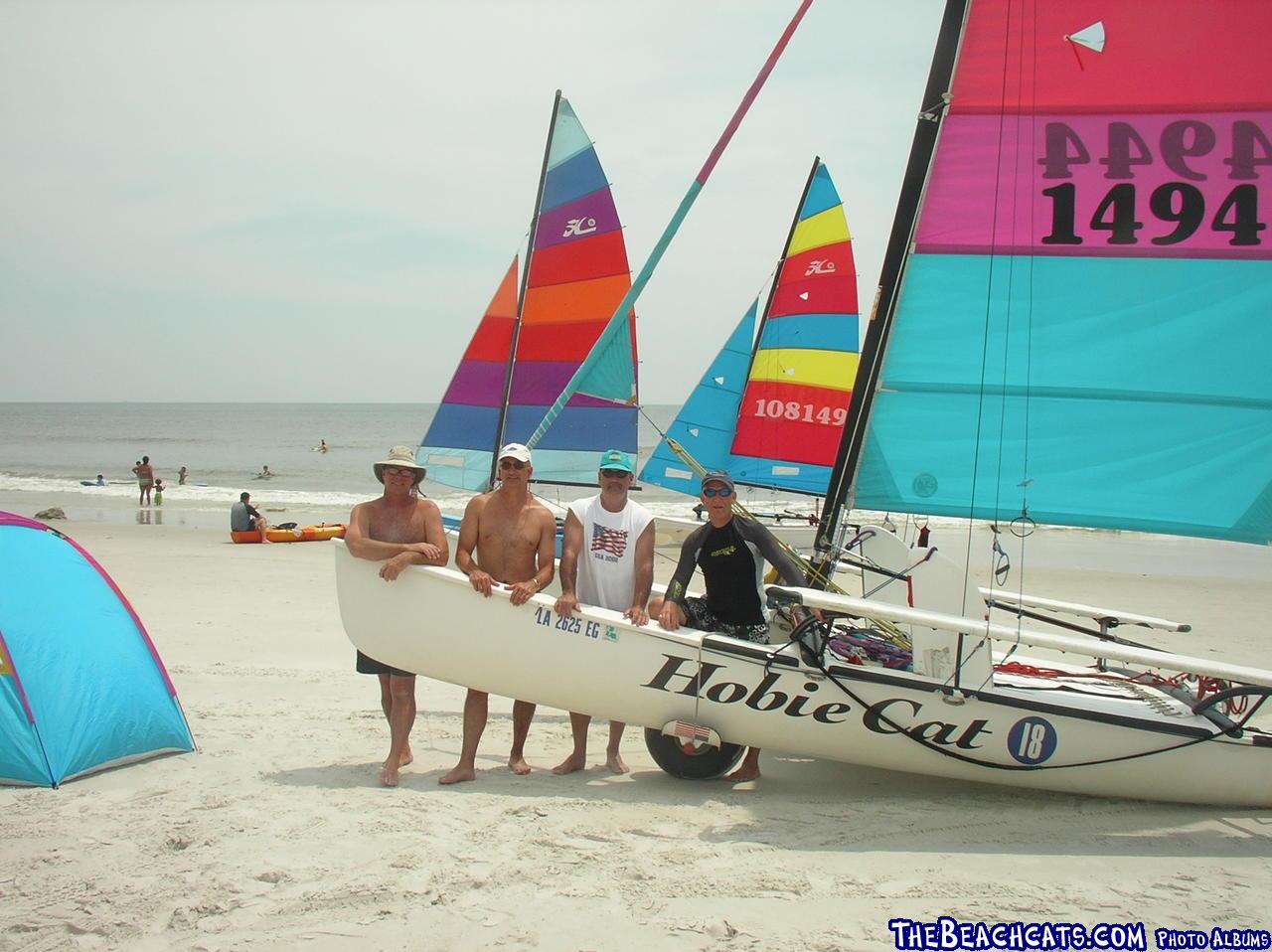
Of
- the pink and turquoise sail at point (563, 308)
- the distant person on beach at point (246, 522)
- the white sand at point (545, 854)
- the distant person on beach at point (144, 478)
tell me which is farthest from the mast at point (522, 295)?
the distant person on beach at point (144, 478)

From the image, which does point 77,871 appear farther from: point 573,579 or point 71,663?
point 573,579

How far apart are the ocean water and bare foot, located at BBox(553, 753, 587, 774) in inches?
178

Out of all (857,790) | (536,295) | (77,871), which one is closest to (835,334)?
(536,295)

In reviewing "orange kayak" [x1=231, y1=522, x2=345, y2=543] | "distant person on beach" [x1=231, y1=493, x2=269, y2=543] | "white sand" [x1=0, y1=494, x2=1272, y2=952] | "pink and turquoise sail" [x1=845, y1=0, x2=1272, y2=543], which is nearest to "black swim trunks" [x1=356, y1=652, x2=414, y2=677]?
"white sand" [x1=0, y1=494, x2=1272, y2=952]

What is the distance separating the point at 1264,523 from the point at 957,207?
212 centimetres

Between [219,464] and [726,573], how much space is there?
132 feet

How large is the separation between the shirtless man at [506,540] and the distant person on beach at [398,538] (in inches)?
6.1

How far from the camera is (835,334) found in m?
14.0

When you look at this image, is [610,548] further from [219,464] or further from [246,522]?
[219,464]

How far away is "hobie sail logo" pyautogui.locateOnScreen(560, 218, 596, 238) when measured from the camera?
12.1 metres

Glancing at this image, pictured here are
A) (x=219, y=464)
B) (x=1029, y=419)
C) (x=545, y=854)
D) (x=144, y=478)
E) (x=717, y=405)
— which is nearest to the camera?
(x=545, y=854)

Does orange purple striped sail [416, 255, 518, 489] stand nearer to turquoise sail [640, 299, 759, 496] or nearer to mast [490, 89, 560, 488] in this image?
mast [490, 89, 560, 488]

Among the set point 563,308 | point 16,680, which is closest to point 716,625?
point 16,680

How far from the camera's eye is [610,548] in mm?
4723
